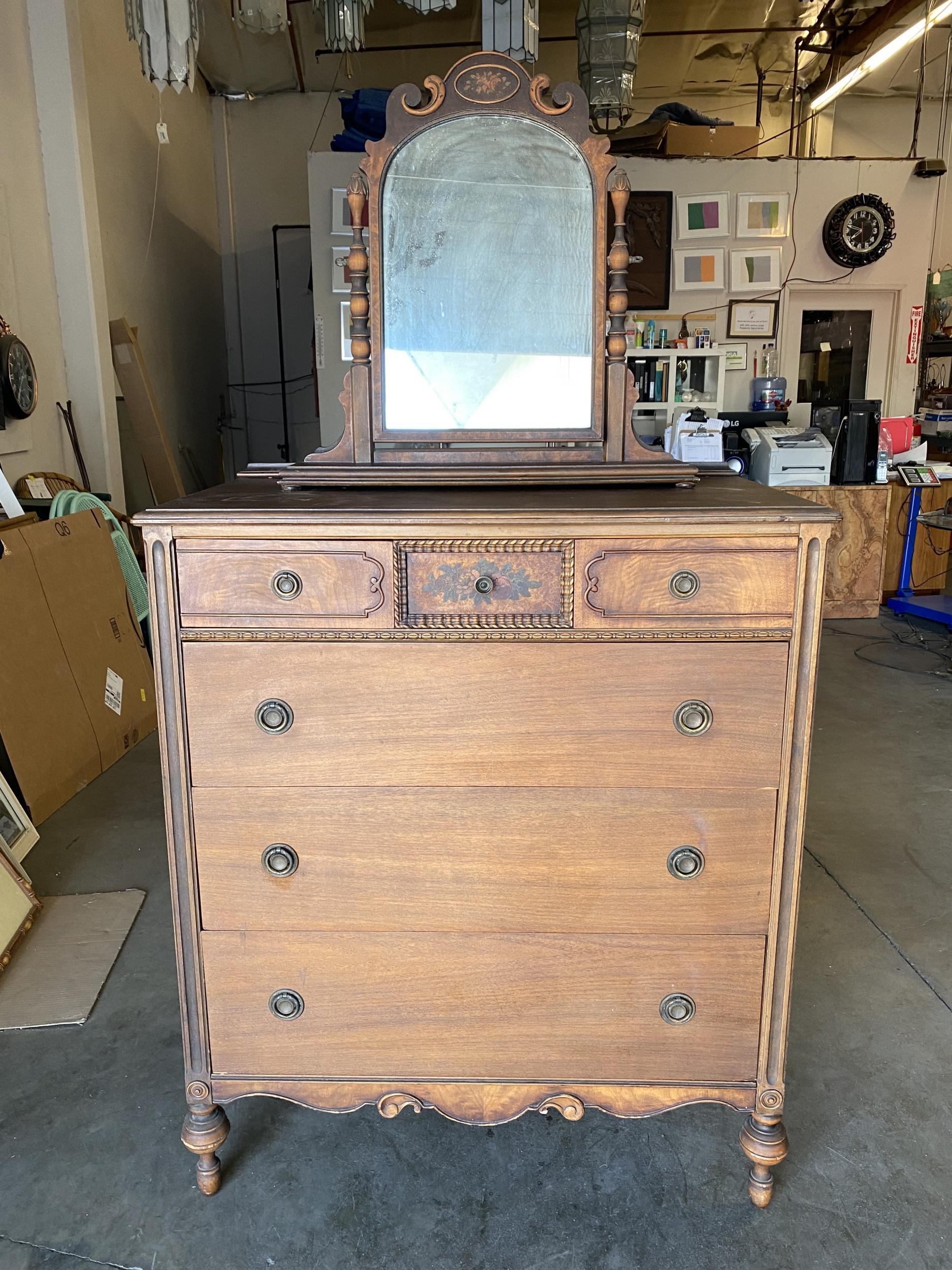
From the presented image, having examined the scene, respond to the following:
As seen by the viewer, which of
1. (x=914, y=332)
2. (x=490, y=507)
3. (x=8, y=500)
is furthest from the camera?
(x=914, y=332)

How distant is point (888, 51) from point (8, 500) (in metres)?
7.08

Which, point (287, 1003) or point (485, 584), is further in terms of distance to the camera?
point (287, 1003)

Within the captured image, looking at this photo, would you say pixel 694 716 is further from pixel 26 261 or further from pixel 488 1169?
pixel 26 261

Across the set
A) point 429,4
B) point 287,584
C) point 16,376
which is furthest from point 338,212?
point 287,584

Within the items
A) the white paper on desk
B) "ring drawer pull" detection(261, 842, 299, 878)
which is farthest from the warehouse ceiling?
"ring drawer pull" detection(261, 842, 299, 878)

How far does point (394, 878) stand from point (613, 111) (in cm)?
497

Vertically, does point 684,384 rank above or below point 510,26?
below

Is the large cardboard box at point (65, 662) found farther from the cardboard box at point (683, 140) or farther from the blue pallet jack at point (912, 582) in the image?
the cardboard box at point (683, 140)

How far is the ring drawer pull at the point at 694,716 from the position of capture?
1.28m

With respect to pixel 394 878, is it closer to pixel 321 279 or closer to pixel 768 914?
pixel 768 914

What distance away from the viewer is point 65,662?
3051 millimetres

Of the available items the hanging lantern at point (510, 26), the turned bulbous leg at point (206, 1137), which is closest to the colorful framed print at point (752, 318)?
the hanging lantern at point (510, 26)

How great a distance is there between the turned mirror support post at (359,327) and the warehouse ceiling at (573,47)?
549cm

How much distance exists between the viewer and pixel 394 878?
135 centimetres
